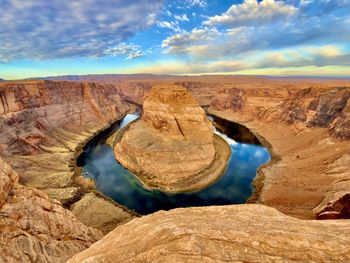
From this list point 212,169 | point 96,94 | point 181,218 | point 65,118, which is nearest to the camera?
Answer: point 181,218

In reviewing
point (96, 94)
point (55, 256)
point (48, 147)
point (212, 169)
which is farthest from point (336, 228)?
point (96, 94)

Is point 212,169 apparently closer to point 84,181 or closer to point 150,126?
point 150,126

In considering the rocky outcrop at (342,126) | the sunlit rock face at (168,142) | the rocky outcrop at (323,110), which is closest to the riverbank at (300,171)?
the rocky outcrop at (342,126)

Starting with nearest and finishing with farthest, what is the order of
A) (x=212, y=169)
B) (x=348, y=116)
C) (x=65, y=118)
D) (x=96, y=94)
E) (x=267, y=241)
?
(x=267, y=241) < (x=212, y=169) < (x=348, y=116) < (x=65, y=118) < (x=96, y=94)

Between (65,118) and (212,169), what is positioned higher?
(65,118)

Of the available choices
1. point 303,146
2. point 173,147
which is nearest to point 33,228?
point 173,147

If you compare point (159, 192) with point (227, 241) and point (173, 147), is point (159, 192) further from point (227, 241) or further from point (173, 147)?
point (227, 241)
